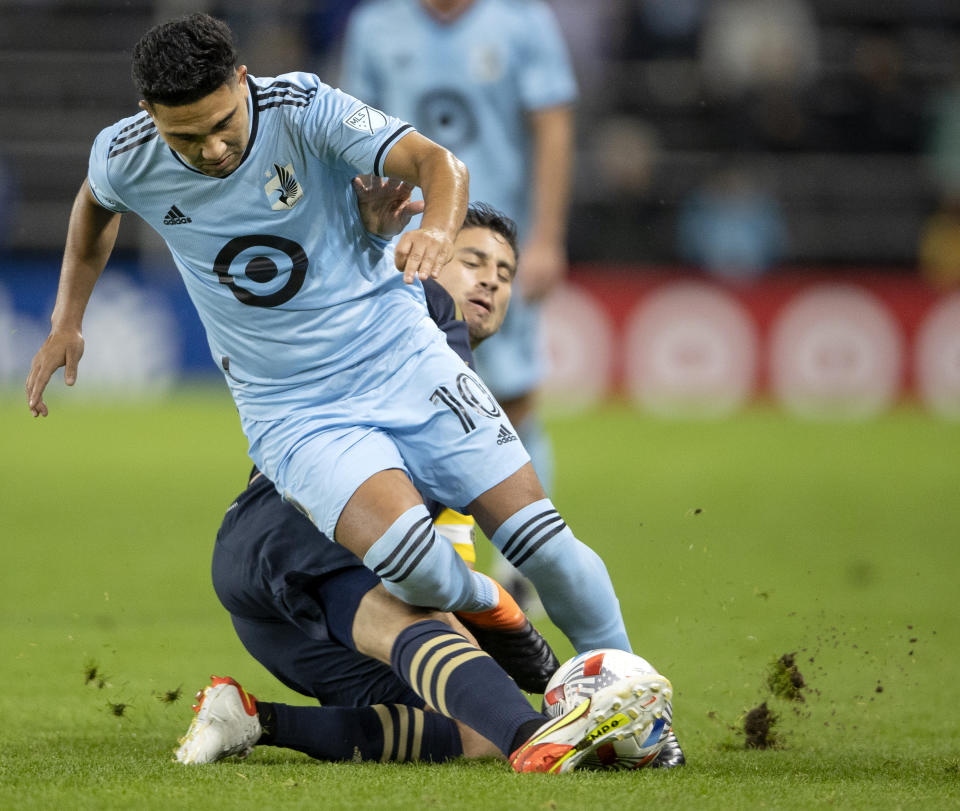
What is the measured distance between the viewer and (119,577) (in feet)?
21.3

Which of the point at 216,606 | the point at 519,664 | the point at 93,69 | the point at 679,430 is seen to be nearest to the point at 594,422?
the point at 679,430

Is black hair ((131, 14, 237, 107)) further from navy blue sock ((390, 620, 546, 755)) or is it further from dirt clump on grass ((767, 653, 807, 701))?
dirt clump on grass ((767, 653, 807, 701))

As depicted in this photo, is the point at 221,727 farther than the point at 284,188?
No

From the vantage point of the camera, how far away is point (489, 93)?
21.0 feet

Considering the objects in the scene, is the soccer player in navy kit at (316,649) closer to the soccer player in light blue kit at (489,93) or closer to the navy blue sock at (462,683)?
the navy blue sock at (462,683)

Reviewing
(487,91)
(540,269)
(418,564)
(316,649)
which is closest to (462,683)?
(418,564)

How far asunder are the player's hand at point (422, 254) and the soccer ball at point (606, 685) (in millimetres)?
924

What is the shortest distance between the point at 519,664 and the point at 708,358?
1040cm

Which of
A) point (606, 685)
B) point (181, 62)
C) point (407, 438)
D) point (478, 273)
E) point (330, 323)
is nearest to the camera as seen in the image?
point (606, 685)

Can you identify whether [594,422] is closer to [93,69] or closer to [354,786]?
[93,69]

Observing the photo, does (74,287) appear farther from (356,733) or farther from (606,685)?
(606,685)

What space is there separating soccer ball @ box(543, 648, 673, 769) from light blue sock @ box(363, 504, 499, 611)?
0.31m

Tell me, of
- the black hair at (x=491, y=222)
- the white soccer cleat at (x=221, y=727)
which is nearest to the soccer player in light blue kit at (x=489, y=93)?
the black hair at (x=491, y=222)

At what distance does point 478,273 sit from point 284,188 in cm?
92
